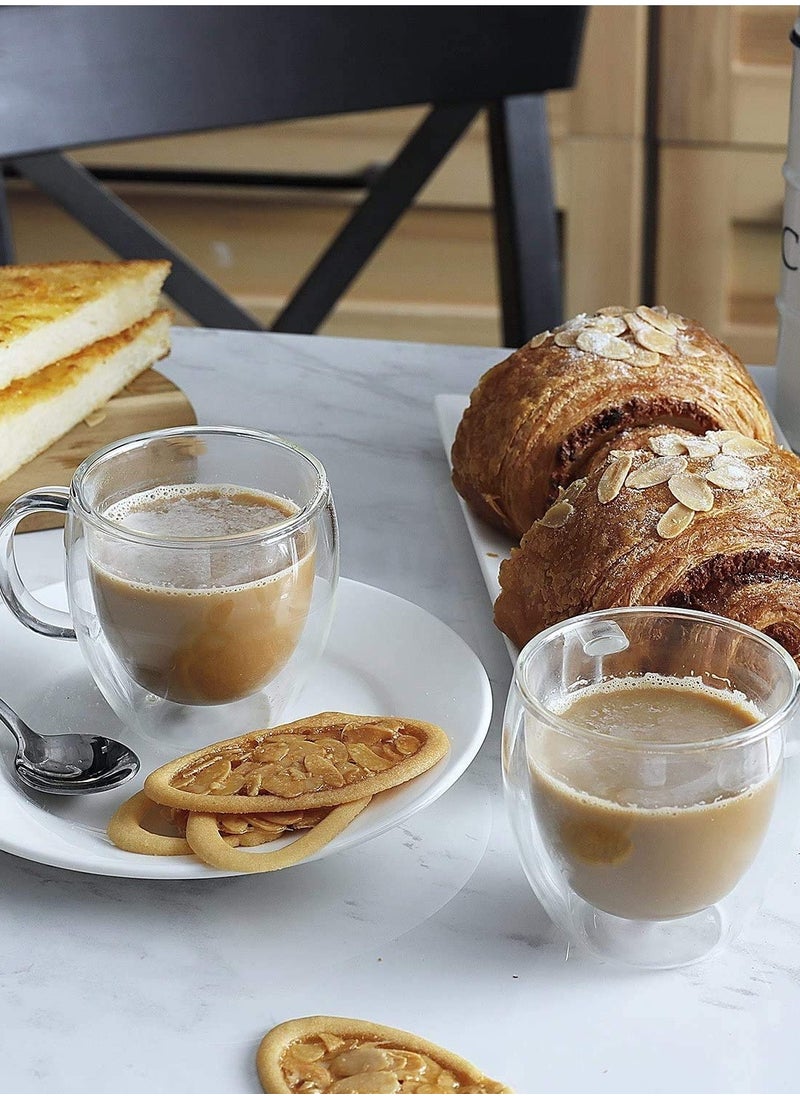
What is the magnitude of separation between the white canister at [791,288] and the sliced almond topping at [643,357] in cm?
16

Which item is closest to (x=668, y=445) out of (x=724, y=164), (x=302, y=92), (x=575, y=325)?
(x=575, y=325)

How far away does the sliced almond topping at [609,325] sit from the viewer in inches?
43.9

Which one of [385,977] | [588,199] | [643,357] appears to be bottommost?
[588,199]

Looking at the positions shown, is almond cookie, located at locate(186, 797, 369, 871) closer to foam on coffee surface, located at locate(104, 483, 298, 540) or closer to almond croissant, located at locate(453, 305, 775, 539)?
foam on coffee surface, located at locate(104, 483, 298, 540)

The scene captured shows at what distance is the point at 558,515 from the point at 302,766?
27 cm

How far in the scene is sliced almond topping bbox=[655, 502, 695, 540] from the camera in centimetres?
83

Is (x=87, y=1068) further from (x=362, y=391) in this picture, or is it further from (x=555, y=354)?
(x=362, y=391)

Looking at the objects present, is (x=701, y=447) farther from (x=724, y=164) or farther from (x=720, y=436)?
(x=724, y=164)

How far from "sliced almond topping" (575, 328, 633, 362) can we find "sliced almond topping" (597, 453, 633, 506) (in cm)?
21

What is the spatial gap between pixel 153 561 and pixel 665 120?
7.22 ft

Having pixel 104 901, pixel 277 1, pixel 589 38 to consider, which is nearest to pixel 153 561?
pixel 104 901

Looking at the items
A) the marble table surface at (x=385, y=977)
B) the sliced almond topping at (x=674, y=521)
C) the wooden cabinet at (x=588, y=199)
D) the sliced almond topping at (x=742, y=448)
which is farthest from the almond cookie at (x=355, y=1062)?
the wooden cabinet at (x=588, y=199)

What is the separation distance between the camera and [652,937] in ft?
2.19

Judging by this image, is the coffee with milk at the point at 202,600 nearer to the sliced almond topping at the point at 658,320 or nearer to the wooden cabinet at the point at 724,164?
the sliced almond topping at the point at 658,320
